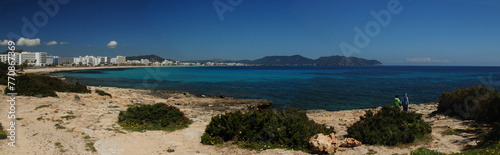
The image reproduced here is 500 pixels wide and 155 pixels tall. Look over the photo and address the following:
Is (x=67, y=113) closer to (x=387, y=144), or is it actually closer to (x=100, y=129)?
(x=100, y=129)

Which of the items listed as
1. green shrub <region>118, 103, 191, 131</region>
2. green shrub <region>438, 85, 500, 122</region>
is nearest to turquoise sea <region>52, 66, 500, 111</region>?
green shrub <region>438, 85, 500, 122</region>

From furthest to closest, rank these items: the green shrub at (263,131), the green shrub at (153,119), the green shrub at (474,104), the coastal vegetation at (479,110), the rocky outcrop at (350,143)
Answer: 1. the green shrub at (153,119)
2. the green shrub at (474,104)
3. the green shrub at (263,131)
4. the rocky outcrop at (350,143)
5. the coastal vegetation at (479,110)

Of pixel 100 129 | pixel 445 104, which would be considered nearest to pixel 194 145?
pixel 100 129

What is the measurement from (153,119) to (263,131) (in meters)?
6.28

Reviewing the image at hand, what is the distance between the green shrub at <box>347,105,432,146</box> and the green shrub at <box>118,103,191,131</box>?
8.78 m

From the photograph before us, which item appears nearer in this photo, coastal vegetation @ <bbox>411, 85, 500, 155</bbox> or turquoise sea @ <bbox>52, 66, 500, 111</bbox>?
coastal vegetation @ <bbox>411, 85, 500, 155</bbox>

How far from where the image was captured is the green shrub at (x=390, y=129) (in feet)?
33.9

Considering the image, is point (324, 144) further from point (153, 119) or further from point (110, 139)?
point (153, 119)

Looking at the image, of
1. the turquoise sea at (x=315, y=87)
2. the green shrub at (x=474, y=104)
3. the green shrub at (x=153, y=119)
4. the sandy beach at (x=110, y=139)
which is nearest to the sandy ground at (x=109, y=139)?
the sandy beach at (x=110, y=139)

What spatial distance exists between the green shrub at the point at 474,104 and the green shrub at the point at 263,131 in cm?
823

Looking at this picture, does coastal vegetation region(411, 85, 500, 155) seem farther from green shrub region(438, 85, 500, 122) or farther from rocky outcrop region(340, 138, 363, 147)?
rocky outcrop region(340, 138, 363, 147)

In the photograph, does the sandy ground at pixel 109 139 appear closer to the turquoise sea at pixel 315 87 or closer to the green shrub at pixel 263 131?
the green shrub at pixel 263 131

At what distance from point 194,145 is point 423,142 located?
9.37m

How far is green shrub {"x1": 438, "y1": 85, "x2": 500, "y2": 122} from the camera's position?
40.8 feet
